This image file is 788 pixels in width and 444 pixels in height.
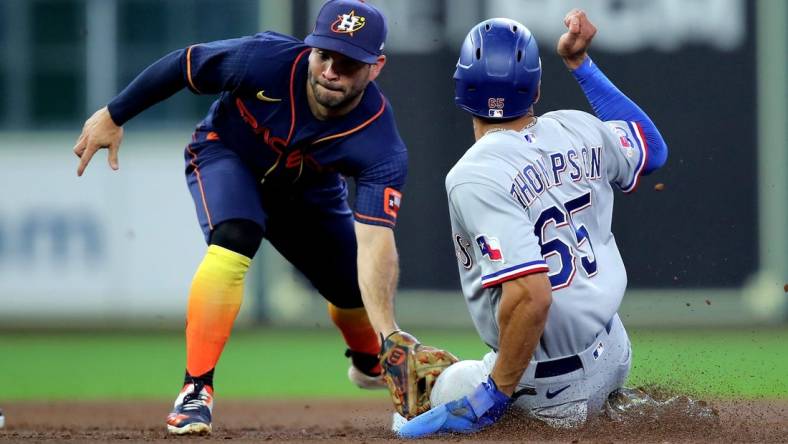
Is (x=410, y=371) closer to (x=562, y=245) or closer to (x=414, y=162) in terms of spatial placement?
(x=562, y=245)

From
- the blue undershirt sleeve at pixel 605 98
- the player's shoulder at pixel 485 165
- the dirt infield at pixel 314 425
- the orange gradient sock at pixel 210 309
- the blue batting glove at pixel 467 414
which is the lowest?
the dirt infield at pixel 314 425

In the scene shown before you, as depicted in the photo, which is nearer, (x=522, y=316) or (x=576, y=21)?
(x=522, y=316)

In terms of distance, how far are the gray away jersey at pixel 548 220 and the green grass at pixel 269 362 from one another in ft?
8.04

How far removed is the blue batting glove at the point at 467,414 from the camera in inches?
144

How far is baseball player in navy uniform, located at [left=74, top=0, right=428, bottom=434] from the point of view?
4.26 m

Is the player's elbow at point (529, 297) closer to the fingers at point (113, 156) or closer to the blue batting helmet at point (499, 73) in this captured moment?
the blue batting helmet at point (499, 73)

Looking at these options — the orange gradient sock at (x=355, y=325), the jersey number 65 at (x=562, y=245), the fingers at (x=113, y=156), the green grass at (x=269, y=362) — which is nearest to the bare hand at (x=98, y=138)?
the fingers at (x=113, y=156)

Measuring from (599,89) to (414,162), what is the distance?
21.6ft

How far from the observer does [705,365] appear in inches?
330

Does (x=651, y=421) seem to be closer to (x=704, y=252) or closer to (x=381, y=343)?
(x=381, y=343)

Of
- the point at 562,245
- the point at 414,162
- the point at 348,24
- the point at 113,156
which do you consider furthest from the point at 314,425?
the point at 414,162

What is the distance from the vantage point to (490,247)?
11.7 ft

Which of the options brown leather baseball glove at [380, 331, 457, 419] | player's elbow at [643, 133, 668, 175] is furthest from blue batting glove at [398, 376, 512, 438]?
player's elbow at [643, 133, 668, 175]

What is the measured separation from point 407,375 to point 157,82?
4.98ft
